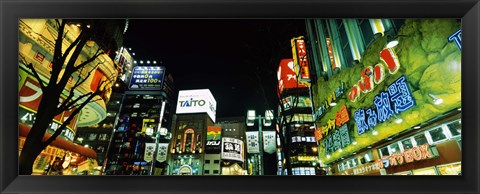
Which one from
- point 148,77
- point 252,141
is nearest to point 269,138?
point 252,141

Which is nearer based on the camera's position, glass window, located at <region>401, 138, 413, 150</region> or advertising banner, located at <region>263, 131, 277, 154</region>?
glass window, located at <region>401, 138, 413, 150</region>

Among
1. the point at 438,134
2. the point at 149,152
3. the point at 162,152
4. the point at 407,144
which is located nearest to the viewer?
the point at 438,134

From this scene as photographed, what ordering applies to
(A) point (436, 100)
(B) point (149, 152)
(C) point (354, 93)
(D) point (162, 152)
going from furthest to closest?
(D) point (162, 152) → (B) point (149, 152) → (C) point (354, 93) → (A) point (436, 100)

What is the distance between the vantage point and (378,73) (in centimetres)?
568

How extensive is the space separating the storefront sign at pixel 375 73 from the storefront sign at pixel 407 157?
160 centimetres

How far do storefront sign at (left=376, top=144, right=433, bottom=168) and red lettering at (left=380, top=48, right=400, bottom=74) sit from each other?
1.73 metres

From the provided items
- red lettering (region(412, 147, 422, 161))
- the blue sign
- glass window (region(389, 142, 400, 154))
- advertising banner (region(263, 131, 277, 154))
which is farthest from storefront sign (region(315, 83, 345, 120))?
advertising banner (region(263, 131, 277, 154))

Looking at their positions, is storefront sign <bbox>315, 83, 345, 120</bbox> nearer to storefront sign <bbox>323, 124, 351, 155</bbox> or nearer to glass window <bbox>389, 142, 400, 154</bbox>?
storefront sign <bbox>323, 124, 351, 155</bbox>

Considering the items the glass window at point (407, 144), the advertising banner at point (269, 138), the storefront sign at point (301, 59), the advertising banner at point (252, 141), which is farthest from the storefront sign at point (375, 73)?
the advertising banner at point (252, 141)

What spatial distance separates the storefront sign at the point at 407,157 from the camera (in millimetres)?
5223

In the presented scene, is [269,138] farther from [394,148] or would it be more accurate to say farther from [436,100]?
[436,100]

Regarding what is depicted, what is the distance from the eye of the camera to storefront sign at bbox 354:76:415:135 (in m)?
4.77

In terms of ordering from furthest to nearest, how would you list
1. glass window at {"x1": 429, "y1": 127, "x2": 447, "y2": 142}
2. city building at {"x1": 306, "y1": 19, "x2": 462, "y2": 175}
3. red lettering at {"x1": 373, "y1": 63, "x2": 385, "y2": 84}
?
red lettering at {"x1": 373, "y1": 63, "x2": 385, "y2": 84} → glass window at {"x1": 429, "y1": 127, "x2": 447, "y2": 142} → city building at {"x1": 306, "y1": 19, "x2": 462, "y2": 175}

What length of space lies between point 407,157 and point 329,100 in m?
3.46
